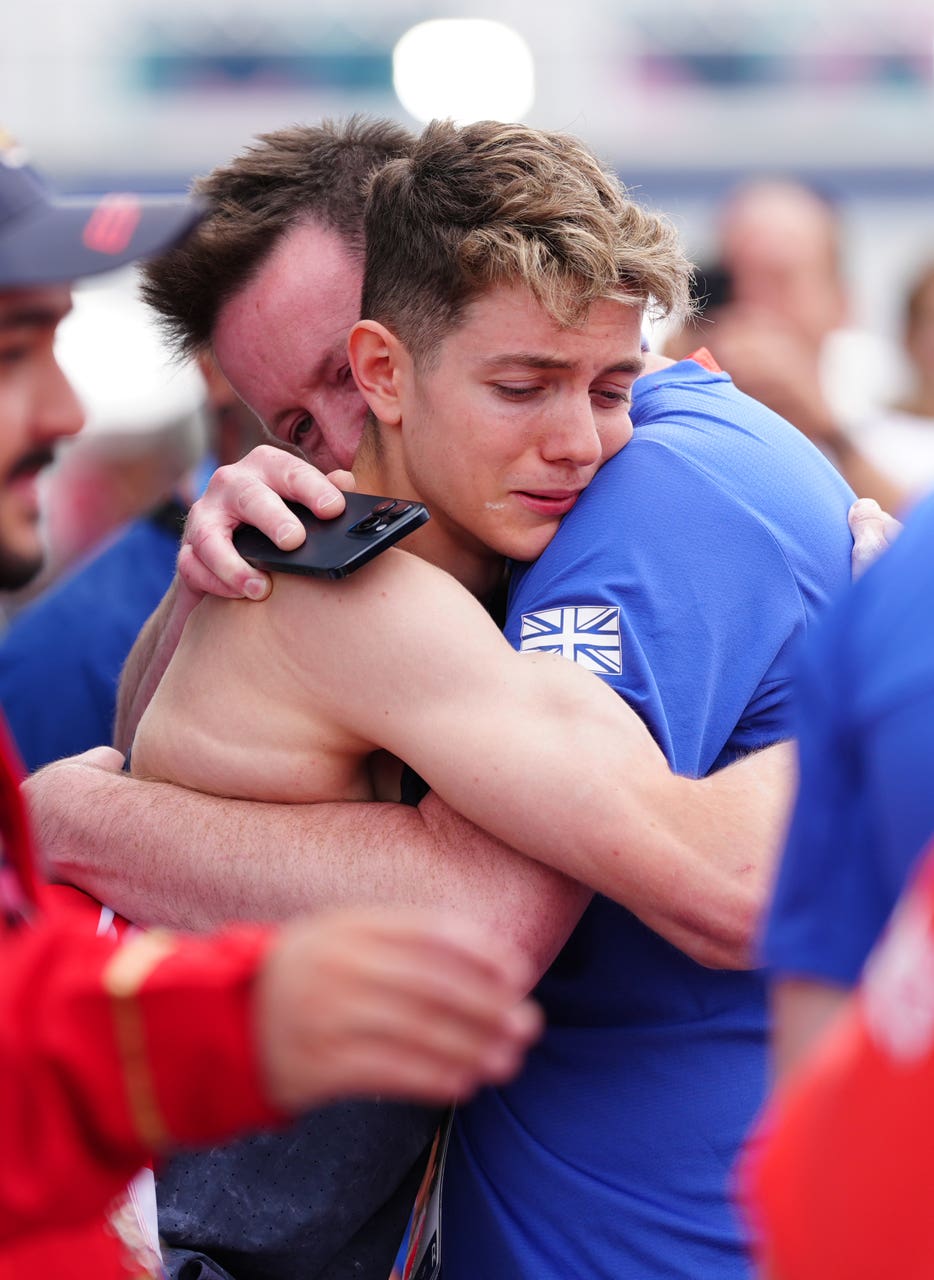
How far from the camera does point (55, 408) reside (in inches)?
69.8

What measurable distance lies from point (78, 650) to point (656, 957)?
1930mm

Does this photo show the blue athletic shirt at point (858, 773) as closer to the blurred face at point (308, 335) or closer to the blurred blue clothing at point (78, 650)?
the blurred face at point (308, 335)

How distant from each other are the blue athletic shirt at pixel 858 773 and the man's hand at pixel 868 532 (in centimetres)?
95

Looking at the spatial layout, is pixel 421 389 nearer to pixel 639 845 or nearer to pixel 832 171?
pixel 639 845

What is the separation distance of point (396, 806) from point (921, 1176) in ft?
3.85

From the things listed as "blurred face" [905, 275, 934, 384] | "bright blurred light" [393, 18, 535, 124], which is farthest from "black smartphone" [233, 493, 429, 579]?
"bright blurred light" [393, 18, 535, 124]

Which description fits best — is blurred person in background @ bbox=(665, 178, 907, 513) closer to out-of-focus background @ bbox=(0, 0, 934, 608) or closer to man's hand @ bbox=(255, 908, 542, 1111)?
man's hand @ bbox=(255, 908, 542, 1111)

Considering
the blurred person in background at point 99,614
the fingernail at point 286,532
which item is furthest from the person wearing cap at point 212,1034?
the blurred person in background at point 99,614

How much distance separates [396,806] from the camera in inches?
78.9

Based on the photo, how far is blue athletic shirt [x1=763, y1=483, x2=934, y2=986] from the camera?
1051mm

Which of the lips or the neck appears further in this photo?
the neck

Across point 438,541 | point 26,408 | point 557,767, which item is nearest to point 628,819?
point 557,767

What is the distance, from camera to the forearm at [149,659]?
2496 mm

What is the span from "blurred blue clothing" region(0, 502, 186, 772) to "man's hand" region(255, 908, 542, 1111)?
2412mm
